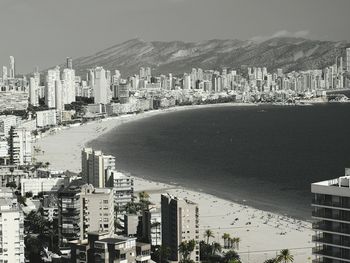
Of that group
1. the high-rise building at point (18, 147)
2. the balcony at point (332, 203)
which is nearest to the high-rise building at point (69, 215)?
the balcony at point (332, 203)

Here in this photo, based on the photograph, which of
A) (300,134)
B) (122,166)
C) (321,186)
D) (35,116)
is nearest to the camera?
(321,186)

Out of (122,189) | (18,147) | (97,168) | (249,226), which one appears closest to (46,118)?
(18,147)

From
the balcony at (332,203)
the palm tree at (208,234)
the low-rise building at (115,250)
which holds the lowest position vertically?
the palm tree at (208,234)

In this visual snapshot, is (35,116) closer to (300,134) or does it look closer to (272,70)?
(300,134)

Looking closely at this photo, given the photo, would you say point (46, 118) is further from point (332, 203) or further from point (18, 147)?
point (332, 203)

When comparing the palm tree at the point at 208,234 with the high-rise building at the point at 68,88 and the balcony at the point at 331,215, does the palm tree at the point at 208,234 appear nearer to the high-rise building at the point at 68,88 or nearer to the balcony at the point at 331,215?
the balcony at the point at 331,215

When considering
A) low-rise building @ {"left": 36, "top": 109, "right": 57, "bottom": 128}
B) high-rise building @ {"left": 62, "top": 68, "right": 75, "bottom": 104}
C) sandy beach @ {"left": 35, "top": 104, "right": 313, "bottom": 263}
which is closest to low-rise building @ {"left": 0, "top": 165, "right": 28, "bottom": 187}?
sandy beach @ {"left": 35, "top": 104, "right": 313, "bottom": 263}

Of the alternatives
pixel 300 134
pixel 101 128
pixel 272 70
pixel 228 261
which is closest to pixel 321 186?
pixel 228 261
